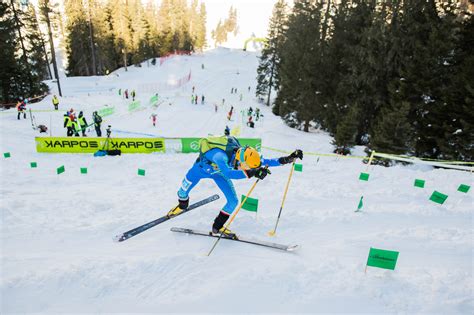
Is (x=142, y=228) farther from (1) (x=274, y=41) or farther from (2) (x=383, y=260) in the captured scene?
(1) (x=274, y=41)

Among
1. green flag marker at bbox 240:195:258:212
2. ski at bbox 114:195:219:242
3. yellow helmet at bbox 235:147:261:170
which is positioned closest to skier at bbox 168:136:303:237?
yellow helmet at bbox 235:147:261:170

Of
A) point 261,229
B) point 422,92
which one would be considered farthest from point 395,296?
point 422,92

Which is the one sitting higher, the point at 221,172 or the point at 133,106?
the point at 221,172

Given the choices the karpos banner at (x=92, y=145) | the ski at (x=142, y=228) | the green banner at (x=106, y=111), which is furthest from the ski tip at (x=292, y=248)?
the green banner at (x=106, y=111)

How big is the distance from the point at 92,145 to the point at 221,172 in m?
11.1

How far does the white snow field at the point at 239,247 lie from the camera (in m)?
4.08

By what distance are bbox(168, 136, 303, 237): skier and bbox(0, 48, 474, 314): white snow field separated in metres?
0.81

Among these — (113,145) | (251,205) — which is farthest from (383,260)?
(113,145)

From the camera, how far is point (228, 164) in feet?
17.5

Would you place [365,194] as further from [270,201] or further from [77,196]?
[77,196]

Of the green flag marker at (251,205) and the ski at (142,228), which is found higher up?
the green flag marker at (251,205)

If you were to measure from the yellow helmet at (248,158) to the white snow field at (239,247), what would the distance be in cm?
162

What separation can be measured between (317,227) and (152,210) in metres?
4.07

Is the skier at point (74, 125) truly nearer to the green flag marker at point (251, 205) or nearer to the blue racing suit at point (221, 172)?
the blue racing suit at point (221, 172)
